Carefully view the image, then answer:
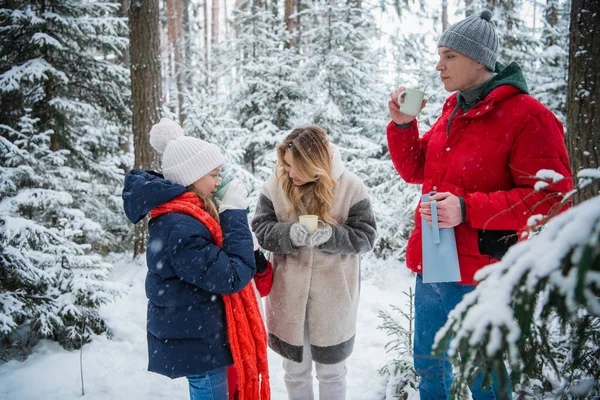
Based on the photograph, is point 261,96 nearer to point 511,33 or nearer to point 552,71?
point 511,33

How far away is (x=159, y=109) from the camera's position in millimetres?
6254

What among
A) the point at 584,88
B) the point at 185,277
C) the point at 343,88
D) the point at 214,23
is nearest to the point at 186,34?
the point at 214,23

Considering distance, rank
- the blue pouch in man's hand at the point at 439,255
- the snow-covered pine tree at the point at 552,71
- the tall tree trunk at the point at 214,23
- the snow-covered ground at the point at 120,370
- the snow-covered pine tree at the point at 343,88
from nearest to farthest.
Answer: the blue pouch in man's hand at the point at 439,255 → the snow-covered ground at the point at 120,370 → the snow-covered pine tree at the point at 552,71 → the snow-covered pine tree at the point at 343,88 → the tall tree trunk at the point at 214,23

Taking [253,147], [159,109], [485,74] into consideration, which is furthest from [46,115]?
[485,74]

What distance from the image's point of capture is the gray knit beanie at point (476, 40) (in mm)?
2006

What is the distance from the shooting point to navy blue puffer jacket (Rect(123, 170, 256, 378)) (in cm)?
200

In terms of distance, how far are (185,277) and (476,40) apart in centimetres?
212

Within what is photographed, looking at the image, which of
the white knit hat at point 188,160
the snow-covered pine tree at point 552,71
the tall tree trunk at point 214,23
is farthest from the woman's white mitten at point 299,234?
the tall tree trunk at point 214,23

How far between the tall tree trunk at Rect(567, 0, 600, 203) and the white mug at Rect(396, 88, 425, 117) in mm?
2107

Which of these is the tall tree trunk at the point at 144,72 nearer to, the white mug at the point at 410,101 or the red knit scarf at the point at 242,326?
the red knit scarf at the point at 242,326

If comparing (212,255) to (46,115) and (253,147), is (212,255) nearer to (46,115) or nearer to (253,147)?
(46,115)

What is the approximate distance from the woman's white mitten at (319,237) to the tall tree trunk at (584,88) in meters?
2.54

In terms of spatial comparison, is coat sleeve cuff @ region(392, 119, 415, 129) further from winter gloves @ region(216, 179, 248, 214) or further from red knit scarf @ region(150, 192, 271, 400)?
red knit scarf @ region(150, 192, 271, 400)

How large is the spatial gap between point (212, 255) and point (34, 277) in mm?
2863
